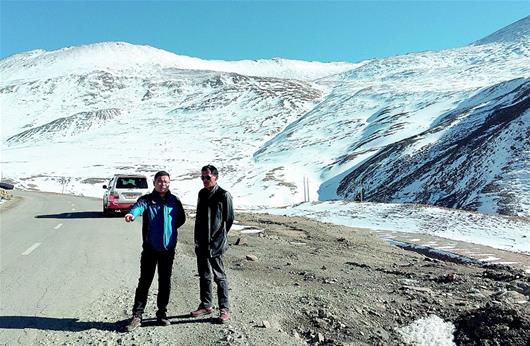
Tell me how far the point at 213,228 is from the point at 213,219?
0.36 ft

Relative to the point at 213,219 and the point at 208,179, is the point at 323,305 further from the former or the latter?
the point at 208,179

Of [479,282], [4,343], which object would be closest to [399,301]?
[479,282]

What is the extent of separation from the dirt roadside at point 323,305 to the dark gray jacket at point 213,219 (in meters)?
0.92

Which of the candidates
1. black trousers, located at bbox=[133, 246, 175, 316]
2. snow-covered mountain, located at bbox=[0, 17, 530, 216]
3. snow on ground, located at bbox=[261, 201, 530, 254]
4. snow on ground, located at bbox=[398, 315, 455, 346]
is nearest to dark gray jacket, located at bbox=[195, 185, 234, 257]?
black trousers, located at bbox=[133, 246, 175, 316]

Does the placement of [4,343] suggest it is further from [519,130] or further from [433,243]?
[519,130]

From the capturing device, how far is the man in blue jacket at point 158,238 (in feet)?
18.3

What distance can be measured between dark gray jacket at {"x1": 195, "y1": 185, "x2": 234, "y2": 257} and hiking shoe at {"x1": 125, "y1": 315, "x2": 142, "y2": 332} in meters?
1.06

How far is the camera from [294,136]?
348ft

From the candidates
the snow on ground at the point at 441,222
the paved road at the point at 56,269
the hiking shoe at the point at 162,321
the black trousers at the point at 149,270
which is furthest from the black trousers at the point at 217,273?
the snow on ground at the point at 441,222

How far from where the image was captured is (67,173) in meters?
74.8

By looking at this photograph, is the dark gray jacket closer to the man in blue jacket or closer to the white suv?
the man in blue jacket

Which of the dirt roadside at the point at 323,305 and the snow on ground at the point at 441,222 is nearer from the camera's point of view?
the dirt roadside at the point at 323,305

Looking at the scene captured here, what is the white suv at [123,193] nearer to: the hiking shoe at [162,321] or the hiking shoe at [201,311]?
the hiking shoe at [201,311]

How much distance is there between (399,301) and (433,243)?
935 centimetres
